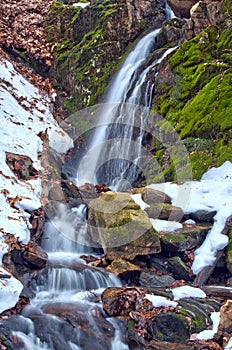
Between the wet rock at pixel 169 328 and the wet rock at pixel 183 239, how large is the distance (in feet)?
7.12

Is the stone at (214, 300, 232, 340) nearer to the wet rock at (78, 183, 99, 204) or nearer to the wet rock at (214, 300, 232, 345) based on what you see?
the wet rock at (214, 300, 232, 345)

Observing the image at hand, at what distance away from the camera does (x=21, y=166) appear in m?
9.55

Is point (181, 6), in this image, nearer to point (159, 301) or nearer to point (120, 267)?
point (120, 267)

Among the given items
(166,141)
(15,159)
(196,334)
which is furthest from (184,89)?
(196,334)

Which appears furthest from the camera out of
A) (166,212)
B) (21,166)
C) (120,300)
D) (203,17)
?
(203,17)

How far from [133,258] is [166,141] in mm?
4647

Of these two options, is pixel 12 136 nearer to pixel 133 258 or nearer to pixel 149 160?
pixel 149 160

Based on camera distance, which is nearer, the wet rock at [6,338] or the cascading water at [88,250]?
the wet rock at [6,338]

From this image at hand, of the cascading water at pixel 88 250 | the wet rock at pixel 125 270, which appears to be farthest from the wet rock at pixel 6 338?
the wet rock at pixel 125 270

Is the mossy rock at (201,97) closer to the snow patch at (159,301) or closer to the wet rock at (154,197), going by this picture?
the wet rock at (154,197)

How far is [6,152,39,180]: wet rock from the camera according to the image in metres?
9.35

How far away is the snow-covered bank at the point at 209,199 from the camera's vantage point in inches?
321

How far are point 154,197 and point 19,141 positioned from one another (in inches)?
157

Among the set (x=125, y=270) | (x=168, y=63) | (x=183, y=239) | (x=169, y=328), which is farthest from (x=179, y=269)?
(x=168, y=63)
